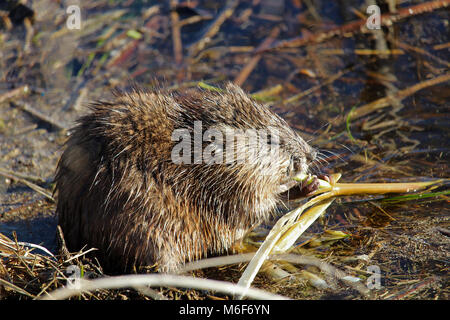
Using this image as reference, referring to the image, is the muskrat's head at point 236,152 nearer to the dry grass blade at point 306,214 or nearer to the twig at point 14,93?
the dry grass blade at point 306,214

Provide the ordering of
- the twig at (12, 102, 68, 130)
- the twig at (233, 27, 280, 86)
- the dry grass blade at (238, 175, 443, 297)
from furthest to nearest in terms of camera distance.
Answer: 1. the twig at (233, 27, 280, 86)
2. the twig at (12, 102, 68, 130)
3. the dry grass blade at (238, 175, 443, 297)

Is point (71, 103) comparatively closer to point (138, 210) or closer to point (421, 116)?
point (138, 210)

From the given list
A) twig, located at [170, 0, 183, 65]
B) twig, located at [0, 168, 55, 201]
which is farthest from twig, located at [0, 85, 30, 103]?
twig, located at [170, 0, 183, 65]

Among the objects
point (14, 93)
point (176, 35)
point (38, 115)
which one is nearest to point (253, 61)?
point (176, 35)

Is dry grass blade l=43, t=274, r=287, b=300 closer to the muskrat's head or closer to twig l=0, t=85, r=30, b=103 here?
the muskrat's head

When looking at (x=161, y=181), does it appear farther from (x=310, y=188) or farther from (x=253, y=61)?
(x=253, y=61)

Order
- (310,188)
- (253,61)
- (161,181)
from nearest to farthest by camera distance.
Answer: (161,181), (310,188), (253,61)

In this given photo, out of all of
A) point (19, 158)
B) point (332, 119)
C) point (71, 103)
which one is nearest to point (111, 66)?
point (71, 103)
